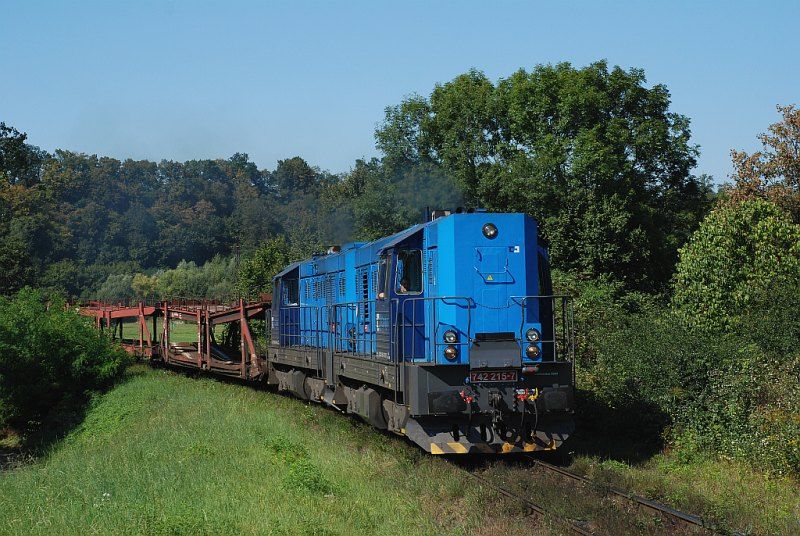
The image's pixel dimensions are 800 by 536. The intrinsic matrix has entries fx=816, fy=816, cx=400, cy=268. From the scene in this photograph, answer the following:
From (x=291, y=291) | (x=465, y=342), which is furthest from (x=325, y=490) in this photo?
(x=291, y=291)

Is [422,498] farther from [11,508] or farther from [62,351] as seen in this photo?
[62,351]

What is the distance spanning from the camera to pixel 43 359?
2686cm

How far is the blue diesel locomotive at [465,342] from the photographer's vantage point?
11531 millimetres

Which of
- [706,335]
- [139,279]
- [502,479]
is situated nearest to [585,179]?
[706,335]

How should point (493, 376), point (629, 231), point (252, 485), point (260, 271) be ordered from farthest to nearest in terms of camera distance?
point (260, 271) → point (629, 231) → point (493, 376) → point (252, 485)

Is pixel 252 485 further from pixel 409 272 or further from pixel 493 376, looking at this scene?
pixel 409 272

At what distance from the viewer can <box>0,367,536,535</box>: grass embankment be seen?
8945 millimetres

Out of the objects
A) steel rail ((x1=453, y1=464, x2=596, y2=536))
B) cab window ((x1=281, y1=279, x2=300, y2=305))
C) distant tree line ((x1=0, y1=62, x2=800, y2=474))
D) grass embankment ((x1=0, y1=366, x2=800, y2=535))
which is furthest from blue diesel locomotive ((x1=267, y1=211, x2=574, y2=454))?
cab window ((x1=281, y1=279, x2=300, y2=305))

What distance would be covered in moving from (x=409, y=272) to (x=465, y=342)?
1.61 metres

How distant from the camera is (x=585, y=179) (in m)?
28.4

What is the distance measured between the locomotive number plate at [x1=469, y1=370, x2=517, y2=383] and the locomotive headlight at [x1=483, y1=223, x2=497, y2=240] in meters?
2.15

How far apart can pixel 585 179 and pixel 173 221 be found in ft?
244

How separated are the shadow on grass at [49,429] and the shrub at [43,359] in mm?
382

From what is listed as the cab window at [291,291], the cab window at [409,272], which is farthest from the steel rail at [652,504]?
the cab window at [291,291]
